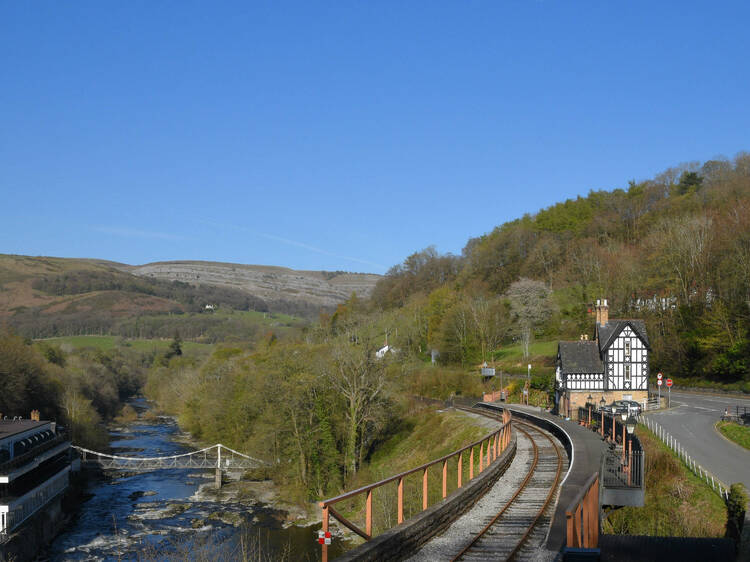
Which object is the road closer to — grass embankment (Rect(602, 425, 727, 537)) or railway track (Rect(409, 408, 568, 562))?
grass embankment (Rect(602, 425, 727, 537))

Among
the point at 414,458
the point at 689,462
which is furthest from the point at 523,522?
the point at 414,458

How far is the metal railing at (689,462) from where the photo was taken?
21359 millimetres

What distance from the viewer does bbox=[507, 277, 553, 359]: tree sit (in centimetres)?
8544

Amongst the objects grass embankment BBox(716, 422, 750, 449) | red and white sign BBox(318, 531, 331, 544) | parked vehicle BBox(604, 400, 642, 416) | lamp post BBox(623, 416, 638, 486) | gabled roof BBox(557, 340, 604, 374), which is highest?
gabled roof BBox(557, 340, 604, 374)

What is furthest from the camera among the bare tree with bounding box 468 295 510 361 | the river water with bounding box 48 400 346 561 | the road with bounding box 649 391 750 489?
the bare tree with bounding box 468 295 510 361

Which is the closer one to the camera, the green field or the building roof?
the building roof

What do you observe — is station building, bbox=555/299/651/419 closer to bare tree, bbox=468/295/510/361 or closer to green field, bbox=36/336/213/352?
bare tree, bbox=468/295/510/361

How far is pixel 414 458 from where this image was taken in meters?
47.1

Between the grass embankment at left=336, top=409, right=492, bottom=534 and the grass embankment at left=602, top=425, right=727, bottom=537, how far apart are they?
8.50m

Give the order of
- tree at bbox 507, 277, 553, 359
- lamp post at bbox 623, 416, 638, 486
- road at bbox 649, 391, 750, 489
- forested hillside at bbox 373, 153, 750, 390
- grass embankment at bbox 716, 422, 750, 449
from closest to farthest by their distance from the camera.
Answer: lamp post at bbox 623, 416, 638, 486
road at bbox 649, 391, 750, 489
grass embankment at bbox 716, 422, 750, 449
forested hillside at bbox 373, 153, 750, 390
tree at bbox 507, 277, 553, 359

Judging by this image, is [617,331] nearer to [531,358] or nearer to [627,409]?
[627,409]

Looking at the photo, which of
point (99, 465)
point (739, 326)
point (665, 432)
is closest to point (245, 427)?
point (99, 465)

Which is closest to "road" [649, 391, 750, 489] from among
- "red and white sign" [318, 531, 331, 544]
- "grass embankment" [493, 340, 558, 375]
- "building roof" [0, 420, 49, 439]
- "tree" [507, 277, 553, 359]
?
"red and white sign" [318, 531, 331, 544]

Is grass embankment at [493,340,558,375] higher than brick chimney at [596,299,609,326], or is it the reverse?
brick chimney at [596,299,609,326]
